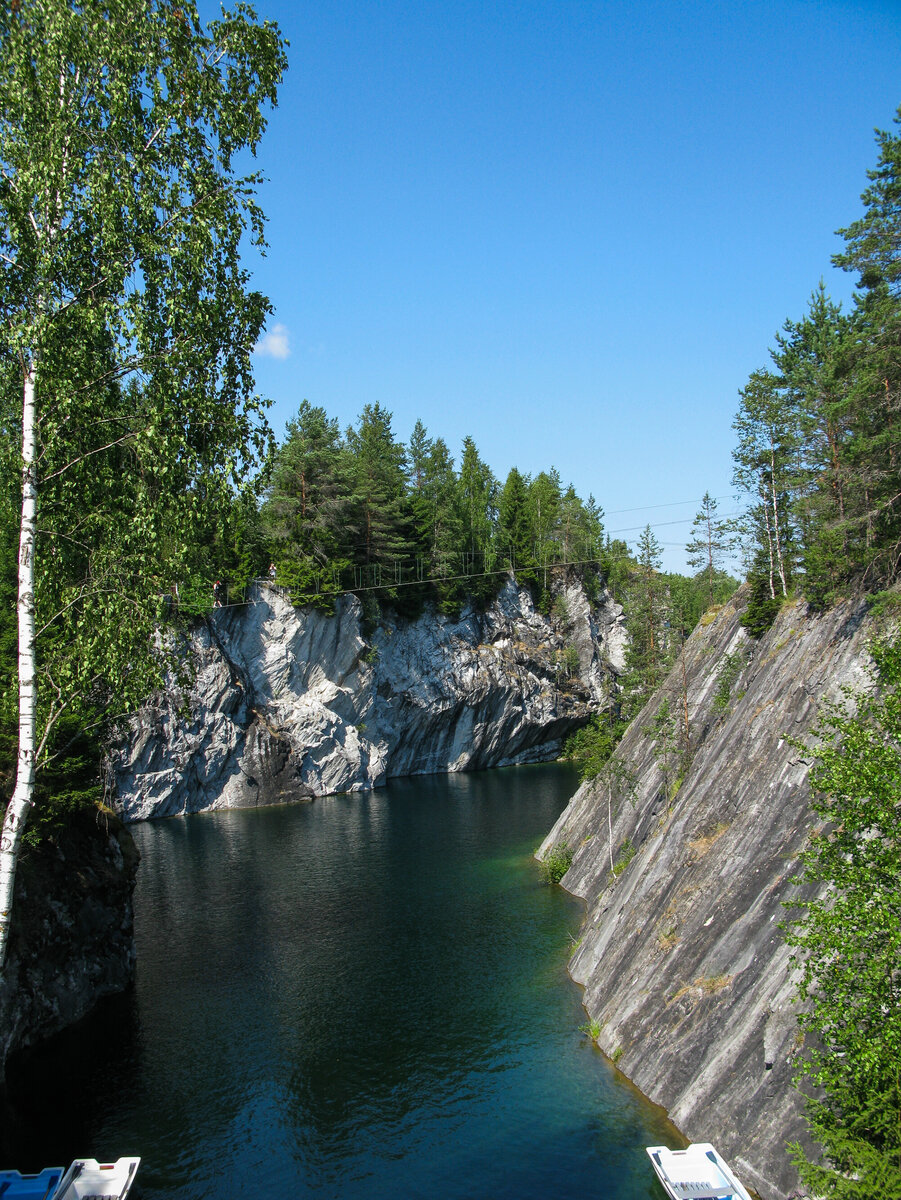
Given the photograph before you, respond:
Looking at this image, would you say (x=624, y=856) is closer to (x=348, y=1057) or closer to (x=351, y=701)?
(x=348, y=1057)

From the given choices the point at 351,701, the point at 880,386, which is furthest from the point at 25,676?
the point at 351,701

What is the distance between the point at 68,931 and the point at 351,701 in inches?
1807

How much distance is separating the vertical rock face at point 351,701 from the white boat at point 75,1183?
35.4 m

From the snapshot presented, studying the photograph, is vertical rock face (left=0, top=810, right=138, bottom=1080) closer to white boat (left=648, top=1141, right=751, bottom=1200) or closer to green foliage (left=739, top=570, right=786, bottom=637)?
white boat (left=648, top=1141, right=751, bottom=1200)

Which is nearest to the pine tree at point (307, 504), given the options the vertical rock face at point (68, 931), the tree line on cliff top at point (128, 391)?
the vertical rock face at point (68, 931)

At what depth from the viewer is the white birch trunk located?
41.9ft

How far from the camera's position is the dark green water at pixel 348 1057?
19.1 m

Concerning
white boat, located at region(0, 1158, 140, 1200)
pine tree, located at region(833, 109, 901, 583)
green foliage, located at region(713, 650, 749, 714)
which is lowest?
white boat, located at region(0, 1158, 140, 1200)

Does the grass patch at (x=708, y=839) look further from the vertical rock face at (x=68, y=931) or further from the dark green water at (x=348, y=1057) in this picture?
the vertical rock face at (x=68, y=931)

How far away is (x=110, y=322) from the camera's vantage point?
555 inches

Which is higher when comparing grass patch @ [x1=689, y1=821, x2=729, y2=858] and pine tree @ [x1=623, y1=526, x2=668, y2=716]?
pine tree @ [x1=623, y1=526, x2=668, y2=716]

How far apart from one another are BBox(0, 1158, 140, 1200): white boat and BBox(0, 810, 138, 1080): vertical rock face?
591cm

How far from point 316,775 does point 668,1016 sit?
52.9 m

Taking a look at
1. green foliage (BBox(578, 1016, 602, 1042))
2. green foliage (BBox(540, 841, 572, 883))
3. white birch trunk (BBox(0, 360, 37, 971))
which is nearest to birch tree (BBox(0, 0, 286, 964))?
white birch trunk (BBox(0, 360, 37, 971))
